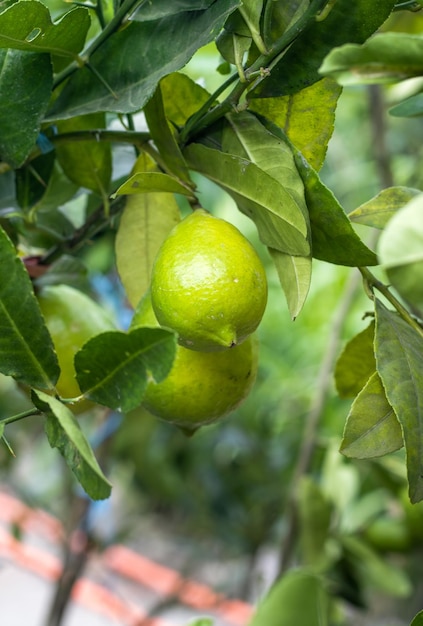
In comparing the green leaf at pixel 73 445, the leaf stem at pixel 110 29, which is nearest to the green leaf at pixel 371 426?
the green leaf at pixel 73 445

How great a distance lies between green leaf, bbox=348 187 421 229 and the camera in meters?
0.35

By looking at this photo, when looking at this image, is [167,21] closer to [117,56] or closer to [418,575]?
[117,56]

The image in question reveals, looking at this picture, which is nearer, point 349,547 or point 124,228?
point 124,228

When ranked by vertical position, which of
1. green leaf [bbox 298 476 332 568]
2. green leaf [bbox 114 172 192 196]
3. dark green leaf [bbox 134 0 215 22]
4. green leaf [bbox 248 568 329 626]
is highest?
dark green leaf [bbox 134 0 215 22]

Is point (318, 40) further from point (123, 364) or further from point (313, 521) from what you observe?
point (313, 521)

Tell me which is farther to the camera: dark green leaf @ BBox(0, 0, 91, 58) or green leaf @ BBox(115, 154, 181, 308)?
green leaf @ BBox(115, 154, 181, 308)

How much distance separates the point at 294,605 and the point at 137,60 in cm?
48

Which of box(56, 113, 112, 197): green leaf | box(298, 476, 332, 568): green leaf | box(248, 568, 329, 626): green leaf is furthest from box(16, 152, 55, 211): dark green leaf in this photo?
box(298, 476, 332, 568): green leaf

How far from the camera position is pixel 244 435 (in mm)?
1587

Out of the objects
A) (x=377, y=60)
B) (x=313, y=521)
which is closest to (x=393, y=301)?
(x=377, y=60)

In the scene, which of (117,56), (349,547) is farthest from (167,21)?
(349,547)

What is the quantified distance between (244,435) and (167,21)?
4.20 feet

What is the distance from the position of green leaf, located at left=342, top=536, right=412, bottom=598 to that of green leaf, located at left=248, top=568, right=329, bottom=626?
0.27m

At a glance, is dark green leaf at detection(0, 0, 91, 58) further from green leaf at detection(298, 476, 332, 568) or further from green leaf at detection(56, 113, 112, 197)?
green leaf at detection(298, 476, 332, 568)
